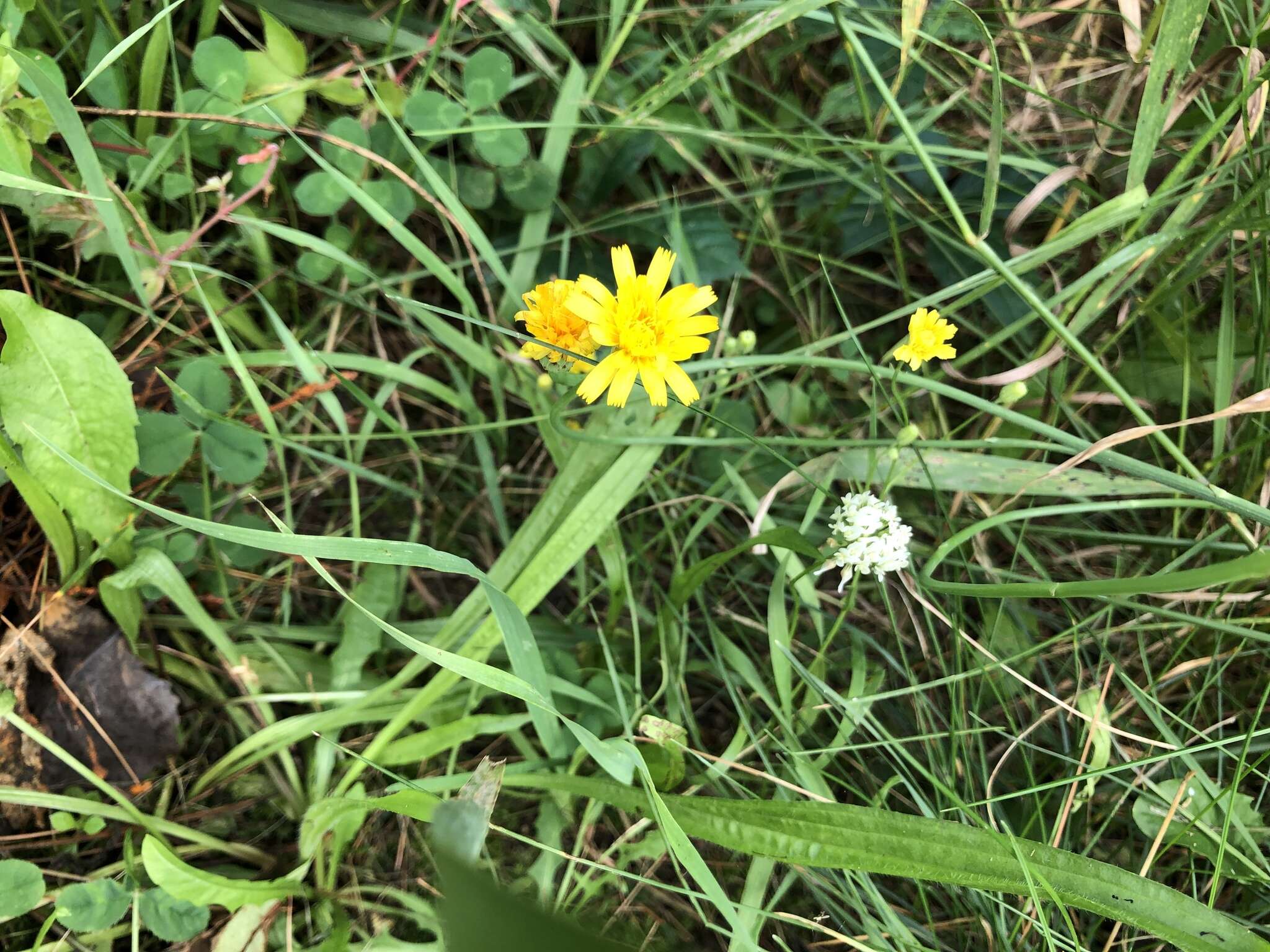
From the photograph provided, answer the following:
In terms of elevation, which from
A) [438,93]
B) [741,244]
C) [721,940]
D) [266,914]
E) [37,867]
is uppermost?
[438,93]

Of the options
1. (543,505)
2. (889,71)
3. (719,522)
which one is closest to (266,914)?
(543,505)

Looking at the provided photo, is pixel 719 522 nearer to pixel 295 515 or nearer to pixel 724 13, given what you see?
pixel 295 515

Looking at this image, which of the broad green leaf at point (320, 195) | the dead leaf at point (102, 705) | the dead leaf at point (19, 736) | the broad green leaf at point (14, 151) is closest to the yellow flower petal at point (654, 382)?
the broad green leaf at point (320, 195)

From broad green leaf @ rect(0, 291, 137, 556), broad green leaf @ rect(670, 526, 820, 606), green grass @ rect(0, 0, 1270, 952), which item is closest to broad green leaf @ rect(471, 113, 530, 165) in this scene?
green grass @ rect(0, 0, 1270, 952)

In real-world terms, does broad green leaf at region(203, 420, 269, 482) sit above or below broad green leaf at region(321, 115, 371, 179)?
below

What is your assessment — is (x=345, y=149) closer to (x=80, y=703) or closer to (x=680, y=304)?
(x=680, y=304)

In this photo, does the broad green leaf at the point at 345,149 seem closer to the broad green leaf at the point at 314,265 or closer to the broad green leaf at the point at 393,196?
the broad green leaf at the point at 393,196

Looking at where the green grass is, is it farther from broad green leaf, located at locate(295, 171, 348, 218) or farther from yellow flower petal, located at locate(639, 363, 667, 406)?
yellow flower petal, located at locate(639, 363, 667, 406)
